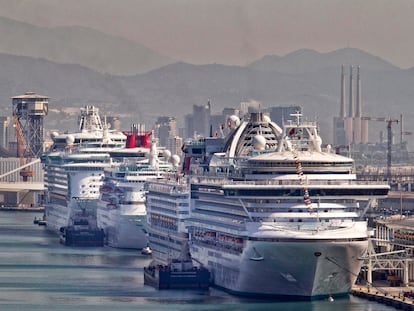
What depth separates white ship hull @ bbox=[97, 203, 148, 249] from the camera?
269 ft

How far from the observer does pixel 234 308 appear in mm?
56125

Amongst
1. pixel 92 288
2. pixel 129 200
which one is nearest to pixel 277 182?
pixel 92 288

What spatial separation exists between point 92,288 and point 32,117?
107431 millimetres

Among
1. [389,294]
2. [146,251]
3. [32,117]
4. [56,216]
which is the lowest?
[389,294]

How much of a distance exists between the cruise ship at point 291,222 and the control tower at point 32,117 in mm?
107304

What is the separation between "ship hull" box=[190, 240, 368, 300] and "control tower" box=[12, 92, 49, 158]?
110 meters

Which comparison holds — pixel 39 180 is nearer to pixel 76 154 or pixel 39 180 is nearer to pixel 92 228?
pixel 76 154

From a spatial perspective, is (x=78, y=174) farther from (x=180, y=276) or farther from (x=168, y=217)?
(x=180, y=276)

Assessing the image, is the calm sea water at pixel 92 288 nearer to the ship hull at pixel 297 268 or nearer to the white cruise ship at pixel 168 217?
the ship hull at pixel 297 268

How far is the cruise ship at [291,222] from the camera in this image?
56719 mm

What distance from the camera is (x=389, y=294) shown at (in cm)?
5884

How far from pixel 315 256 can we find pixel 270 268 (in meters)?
1.65

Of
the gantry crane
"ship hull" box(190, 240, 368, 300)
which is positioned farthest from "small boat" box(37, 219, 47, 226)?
"ship hull" box(190, 240, 368, 300)

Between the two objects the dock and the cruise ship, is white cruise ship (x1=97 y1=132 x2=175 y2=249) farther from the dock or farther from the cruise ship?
the dock
